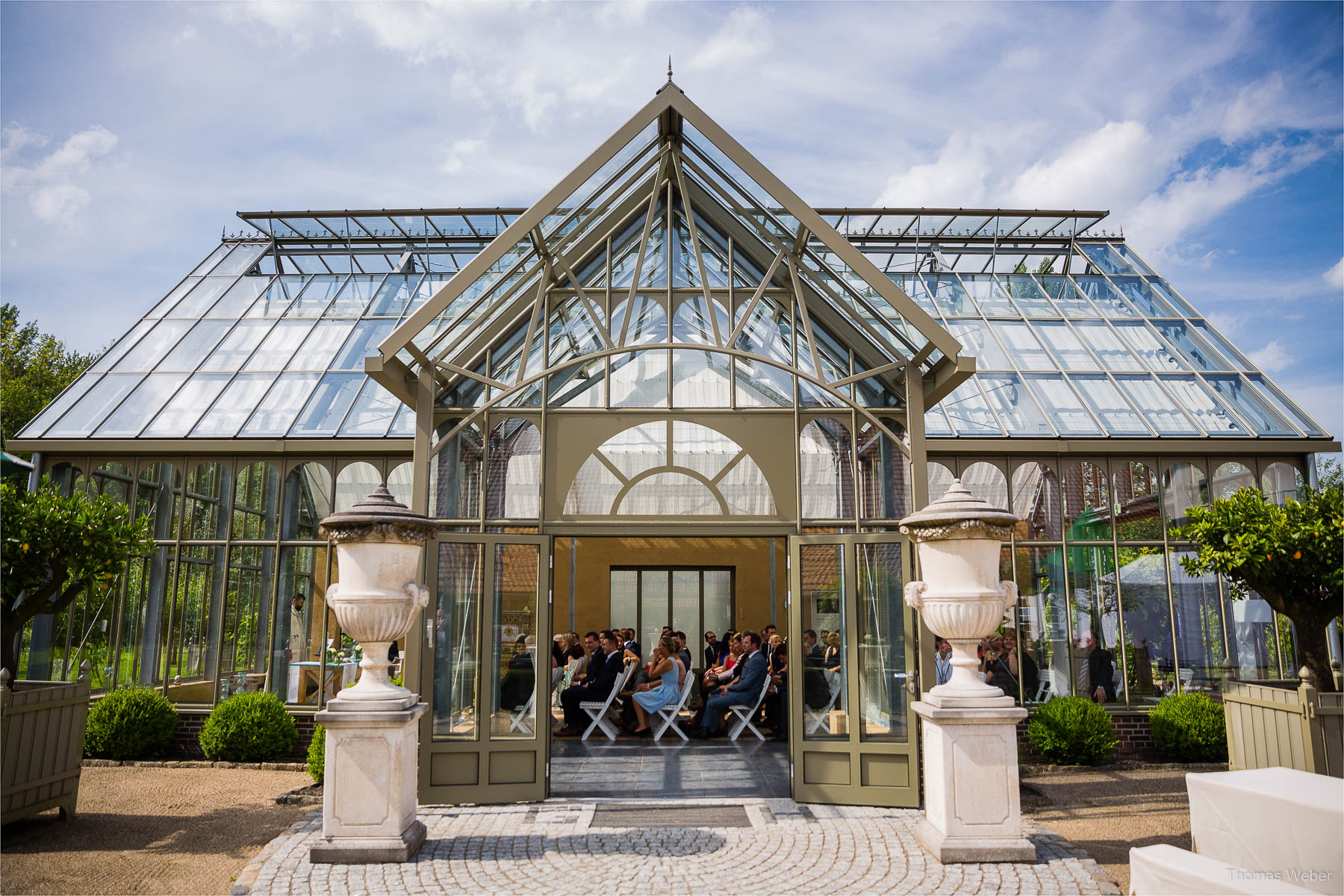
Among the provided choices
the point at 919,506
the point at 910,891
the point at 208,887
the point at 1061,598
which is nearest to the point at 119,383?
the point at 208,887

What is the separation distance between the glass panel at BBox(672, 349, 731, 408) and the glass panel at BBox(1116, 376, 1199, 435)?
249 inches

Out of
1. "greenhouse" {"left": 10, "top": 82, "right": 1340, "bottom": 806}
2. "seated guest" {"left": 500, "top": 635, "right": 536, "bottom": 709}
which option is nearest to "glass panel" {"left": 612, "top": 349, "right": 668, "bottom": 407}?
"greenhouse" {"left": 10, "top": 82, "right": 1340, "bottom": 806}

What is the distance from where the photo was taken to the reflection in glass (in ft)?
24.6

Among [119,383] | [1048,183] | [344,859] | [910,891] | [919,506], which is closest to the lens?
[910,891]

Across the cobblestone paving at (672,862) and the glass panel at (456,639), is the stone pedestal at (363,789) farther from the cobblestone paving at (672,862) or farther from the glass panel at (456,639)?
the glass panel at (456,639)

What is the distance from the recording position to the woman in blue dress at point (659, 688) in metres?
11.2

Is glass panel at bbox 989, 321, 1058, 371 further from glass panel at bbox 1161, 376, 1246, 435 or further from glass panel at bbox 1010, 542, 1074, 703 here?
glass panel at bbox 1010, 542, 1074, 703

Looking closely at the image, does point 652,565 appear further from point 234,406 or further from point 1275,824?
point 1275,824

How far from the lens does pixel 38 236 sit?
12820mm

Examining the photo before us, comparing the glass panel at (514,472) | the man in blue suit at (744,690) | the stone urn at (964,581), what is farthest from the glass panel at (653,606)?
the stone urn at (964,581)

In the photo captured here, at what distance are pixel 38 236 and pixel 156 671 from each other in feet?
23.8

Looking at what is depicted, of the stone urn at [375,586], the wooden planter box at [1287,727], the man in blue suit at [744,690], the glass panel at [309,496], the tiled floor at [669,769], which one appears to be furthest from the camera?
the glass panel at [309,496]

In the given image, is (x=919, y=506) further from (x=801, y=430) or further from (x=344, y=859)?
(x=344, y=859)

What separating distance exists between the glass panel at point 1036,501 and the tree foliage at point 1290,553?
2.78 meters
